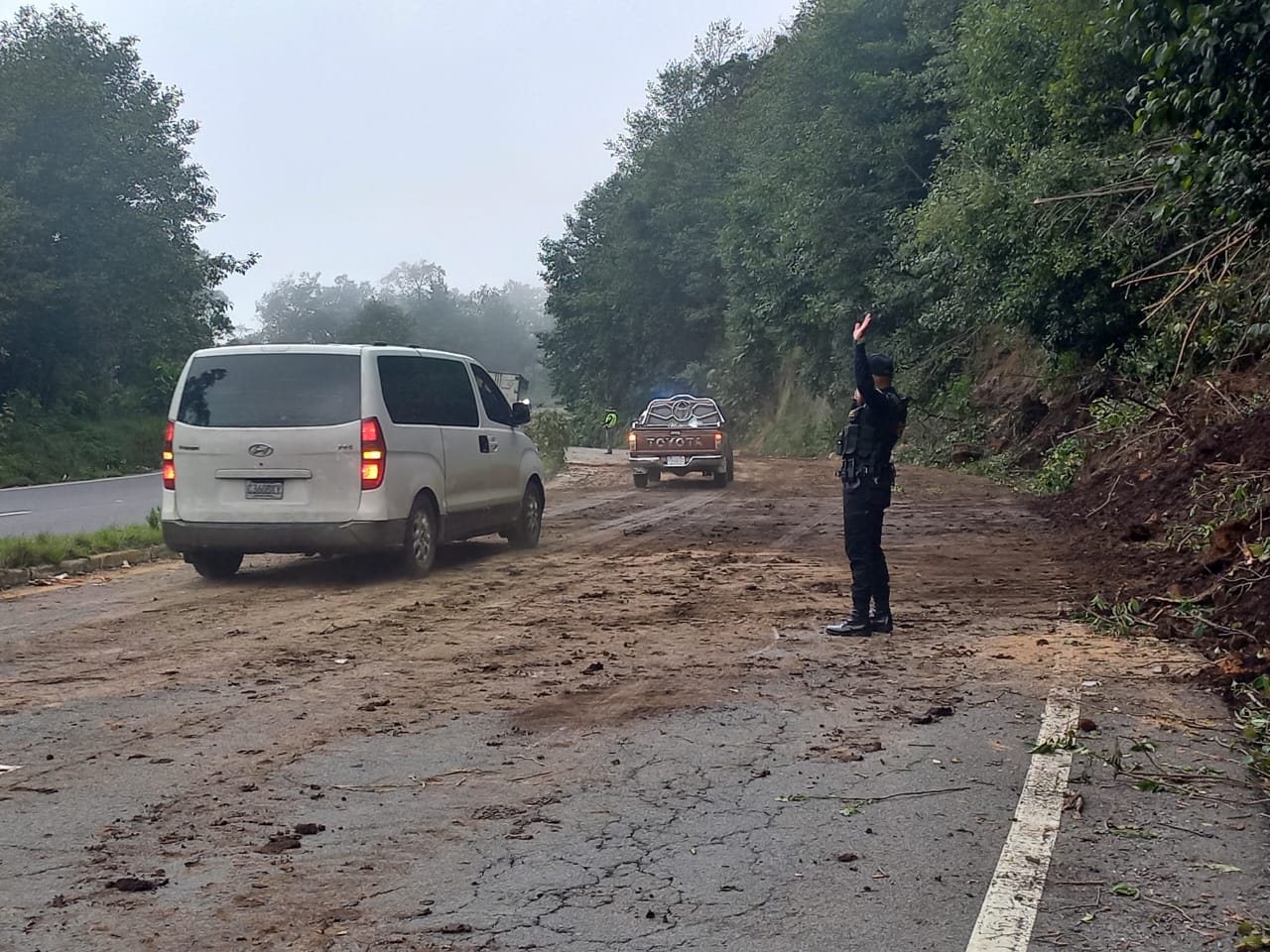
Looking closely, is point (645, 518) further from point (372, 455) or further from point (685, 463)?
point (372, 455)

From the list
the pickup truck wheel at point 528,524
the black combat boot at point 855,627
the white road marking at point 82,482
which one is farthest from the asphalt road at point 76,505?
the black combat boot at point 855,627

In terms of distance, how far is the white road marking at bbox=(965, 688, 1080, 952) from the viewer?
12.5 feet

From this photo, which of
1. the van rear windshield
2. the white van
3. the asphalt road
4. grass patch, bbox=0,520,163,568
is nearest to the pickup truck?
the asphalt road

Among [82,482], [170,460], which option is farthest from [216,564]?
[82,482]

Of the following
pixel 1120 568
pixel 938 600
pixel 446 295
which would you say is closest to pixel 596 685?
pixel 938 600

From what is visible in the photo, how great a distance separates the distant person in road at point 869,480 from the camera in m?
8.65

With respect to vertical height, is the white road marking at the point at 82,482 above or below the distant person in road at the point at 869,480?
below

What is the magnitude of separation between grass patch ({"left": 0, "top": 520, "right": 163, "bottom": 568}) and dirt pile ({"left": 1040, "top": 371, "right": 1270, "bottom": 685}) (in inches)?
357

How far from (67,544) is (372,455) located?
3.82 m

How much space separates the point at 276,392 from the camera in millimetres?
10992

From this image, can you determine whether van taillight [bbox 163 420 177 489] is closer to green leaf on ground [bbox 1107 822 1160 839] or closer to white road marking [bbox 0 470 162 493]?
green leaf on ground [bbox 1107 822 1160 839]

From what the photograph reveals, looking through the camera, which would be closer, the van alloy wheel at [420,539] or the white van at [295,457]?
the white van at [295,457]

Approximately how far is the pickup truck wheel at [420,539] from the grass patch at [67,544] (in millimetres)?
3330

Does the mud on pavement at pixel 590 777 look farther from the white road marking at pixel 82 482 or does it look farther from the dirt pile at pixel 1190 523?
the white road marking at pixel 82 482
